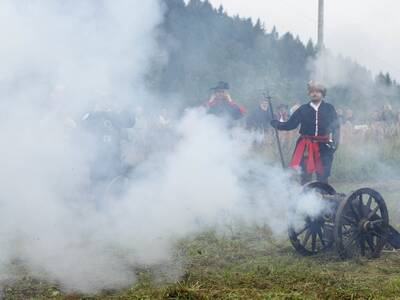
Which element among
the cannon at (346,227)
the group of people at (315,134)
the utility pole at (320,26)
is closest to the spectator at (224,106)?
the group of people at (315,134)

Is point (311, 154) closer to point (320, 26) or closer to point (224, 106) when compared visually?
point (224, 106)

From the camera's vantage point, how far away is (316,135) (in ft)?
28.0

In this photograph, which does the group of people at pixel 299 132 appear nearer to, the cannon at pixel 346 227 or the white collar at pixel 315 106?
the white collar at pixel 315 106

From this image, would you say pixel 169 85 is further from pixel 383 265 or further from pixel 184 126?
pixel 383 265

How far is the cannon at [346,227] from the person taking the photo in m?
6.68

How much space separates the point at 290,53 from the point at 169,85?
42.5 ft

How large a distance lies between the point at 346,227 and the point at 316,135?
1696mm

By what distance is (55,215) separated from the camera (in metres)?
7.31

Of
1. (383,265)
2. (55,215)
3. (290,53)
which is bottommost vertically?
(383,265)

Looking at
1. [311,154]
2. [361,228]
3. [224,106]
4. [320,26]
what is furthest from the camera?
[320,26]

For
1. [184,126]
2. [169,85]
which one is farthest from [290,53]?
[184,126]

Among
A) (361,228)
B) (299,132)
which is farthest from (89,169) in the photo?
(361,228)

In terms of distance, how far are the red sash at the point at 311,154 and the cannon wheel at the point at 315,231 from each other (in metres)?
1.27

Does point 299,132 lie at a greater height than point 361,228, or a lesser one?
greater
